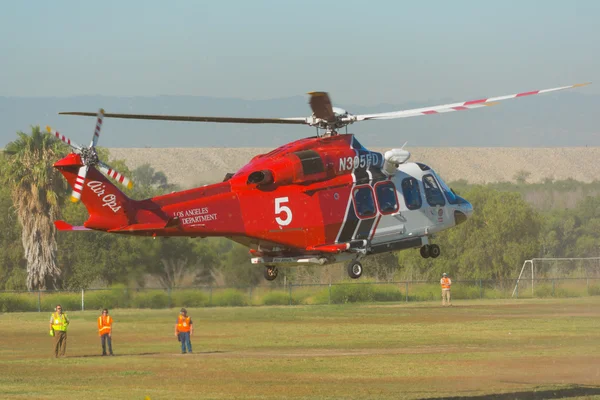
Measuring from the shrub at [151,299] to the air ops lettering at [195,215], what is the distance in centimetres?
4909

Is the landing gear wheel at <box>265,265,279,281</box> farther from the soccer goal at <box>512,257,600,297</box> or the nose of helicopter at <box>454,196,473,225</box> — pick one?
the soccer goal at <box>512,257,600,297</box>

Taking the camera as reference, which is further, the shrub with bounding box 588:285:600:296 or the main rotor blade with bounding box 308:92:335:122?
the shrub with bounding box 588:285:600:296

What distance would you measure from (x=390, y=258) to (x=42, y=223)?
32011 millimetres

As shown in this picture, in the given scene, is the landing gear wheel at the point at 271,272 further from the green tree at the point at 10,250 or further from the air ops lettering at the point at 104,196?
the green tree at the point at 10,250

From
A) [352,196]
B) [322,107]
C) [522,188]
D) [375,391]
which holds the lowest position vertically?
[375,391]

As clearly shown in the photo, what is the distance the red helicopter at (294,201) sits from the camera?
30.9 meters

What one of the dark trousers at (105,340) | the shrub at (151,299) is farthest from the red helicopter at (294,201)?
the shrub at (151,299)

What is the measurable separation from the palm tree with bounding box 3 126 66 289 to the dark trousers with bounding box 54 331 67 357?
105 ft

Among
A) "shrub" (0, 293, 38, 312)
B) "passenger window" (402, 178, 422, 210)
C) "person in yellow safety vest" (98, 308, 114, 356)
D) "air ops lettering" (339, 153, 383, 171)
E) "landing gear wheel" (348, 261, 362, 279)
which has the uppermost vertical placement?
"air ops lettering" (339, 153, 383, 171)

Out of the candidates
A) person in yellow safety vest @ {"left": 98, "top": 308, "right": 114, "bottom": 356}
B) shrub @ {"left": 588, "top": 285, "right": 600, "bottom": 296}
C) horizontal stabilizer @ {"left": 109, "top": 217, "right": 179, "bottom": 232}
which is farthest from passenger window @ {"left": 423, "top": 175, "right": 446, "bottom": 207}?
shrub @ {"left": 588, "top": 285, "right": 600, "bottom": 296}

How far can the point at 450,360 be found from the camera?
163 ft

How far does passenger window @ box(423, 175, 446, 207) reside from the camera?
118 ft

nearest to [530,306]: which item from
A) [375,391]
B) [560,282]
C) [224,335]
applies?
[560,282]

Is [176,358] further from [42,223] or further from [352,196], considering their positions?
[42,223]
